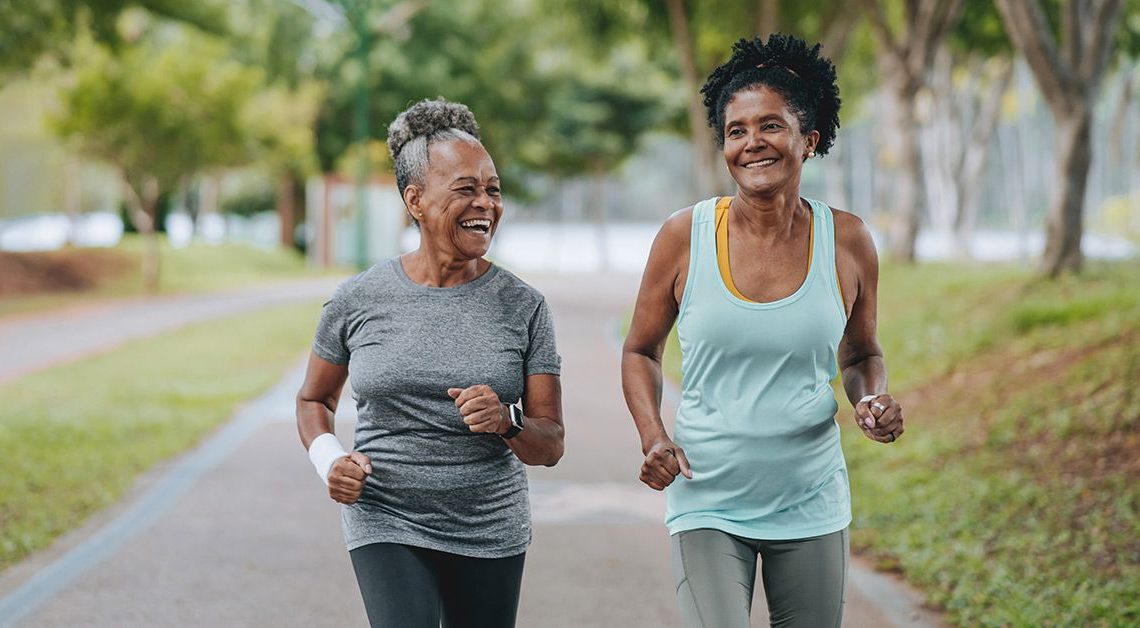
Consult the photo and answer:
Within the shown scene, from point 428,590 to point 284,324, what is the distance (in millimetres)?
19977

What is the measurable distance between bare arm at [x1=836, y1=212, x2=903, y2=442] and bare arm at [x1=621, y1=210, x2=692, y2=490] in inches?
14.9

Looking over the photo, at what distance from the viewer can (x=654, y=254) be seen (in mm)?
3379

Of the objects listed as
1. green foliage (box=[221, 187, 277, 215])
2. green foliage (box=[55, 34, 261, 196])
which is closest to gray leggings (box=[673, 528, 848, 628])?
green foliage (box=[55, 34, 261, 196])

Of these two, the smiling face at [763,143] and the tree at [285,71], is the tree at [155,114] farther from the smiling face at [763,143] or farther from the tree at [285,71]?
the smiling face at [763,143]

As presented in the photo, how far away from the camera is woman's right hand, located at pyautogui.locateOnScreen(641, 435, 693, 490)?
10.5 feet

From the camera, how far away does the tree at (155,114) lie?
98.5 ft

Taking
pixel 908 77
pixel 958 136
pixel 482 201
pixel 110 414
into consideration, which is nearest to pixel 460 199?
pixel 482 201

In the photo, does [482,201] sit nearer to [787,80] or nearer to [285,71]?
[787,80]

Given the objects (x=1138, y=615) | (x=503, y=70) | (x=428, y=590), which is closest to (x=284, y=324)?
(x=1138, y=615)

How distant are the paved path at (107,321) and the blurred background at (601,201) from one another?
25cm

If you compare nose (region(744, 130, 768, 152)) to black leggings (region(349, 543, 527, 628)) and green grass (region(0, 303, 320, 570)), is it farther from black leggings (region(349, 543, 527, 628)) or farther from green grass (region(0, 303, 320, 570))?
green grass (region(0, 303, 320, 570))

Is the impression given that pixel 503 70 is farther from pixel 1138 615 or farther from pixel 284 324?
pixel 1138 615

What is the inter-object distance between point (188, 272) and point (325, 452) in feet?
120

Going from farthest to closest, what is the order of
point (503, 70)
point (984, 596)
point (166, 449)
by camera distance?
1. point (503, 70)
2. point (166, 449)
3. point (984, 596)
